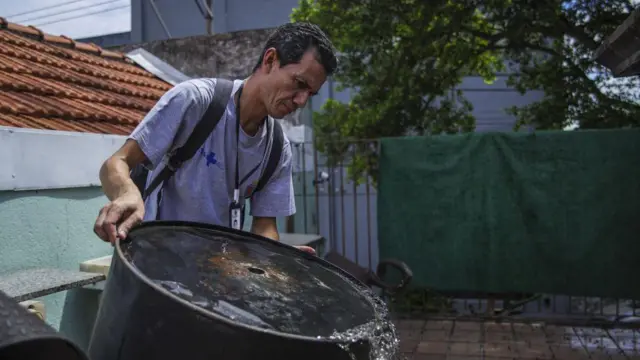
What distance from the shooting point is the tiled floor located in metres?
5.33

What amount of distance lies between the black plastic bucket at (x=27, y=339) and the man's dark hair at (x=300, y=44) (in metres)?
1.24

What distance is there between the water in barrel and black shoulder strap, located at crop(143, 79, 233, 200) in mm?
327

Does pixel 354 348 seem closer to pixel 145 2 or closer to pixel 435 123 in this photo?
pixel 435 123

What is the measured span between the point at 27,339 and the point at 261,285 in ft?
2.27

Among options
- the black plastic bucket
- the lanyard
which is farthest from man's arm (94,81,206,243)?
the black plastic bucket

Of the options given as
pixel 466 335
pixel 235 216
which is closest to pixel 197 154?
pixel 235 216

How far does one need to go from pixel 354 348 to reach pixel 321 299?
0.35 m

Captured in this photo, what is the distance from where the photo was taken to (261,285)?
1571 mm

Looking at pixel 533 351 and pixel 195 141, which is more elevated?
pixel 195 141

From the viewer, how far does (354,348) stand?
1288 mm

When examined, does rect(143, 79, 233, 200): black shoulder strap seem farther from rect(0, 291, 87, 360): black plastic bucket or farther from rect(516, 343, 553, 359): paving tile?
rect(516, 343, 553, 359): paving tile

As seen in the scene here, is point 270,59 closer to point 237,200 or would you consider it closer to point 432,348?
point 237,200

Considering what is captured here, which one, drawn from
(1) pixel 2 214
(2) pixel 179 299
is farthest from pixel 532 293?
(2) pixel 179 299

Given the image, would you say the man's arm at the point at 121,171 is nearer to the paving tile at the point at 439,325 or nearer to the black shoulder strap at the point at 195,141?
the black shoulder strap at the point at 195,141
